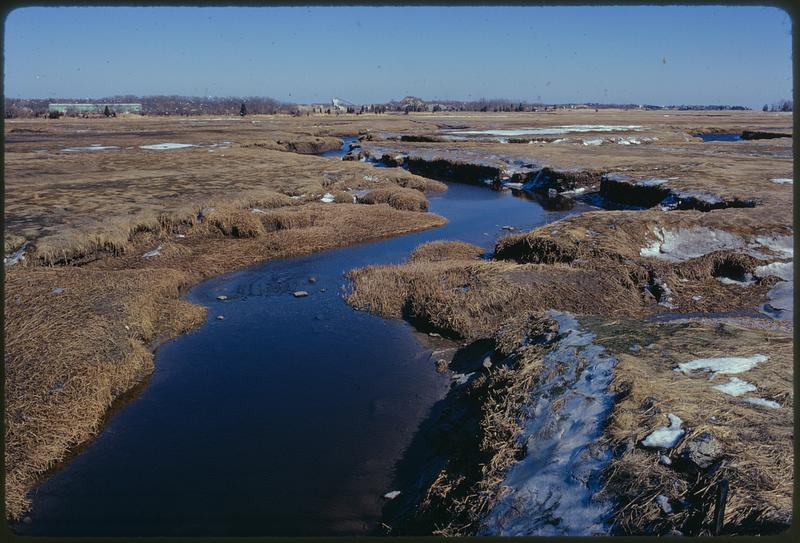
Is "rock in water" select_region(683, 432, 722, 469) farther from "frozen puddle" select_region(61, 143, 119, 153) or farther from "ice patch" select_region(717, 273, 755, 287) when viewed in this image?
"frozen puddle" select_region(61, 143, 119, 153)

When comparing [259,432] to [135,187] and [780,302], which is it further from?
[135,187]

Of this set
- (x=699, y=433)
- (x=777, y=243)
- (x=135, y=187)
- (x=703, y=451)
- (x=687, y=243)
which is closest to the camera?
(x=703, y=451)

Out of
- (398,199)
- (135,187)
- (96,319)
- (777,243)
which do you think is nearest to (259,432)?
(96,319)

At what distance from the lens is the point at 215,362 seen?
1353 centimetres

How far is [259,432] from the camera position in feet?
34.6

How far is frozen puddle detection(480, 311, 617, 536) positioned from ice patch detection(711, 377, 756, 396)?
160 centimetres

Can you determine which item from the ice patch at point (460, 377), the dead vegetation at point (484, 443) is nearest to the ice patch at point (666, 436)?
the dead vegetation at point (484, 443)

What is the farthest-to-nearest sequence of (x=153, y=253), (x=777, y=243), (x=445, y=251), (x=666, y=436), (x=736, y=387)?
(x=445, y=251) → (x=153, y=253) → (x=777, y=243) → (x=736, y=387) → (x=666, y=436)

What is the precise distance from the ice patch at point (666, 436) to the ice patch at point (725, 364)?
211cm

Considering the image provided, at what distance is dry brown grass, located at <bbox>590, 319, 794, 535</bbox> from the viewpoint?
5340mm

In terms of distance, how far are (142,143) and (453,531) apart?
69408mm

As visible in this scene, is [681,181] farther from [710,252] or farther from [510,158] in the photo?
[510,158]

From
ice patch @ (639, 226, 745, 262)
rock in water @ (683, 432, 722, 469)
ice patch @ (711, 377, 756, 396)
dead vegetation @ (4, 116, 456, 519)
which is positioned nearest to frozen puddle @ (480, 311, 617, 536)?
rock in water @ (683, 432, 722, 469)

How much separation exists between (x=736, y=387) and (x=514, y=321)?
589cm
